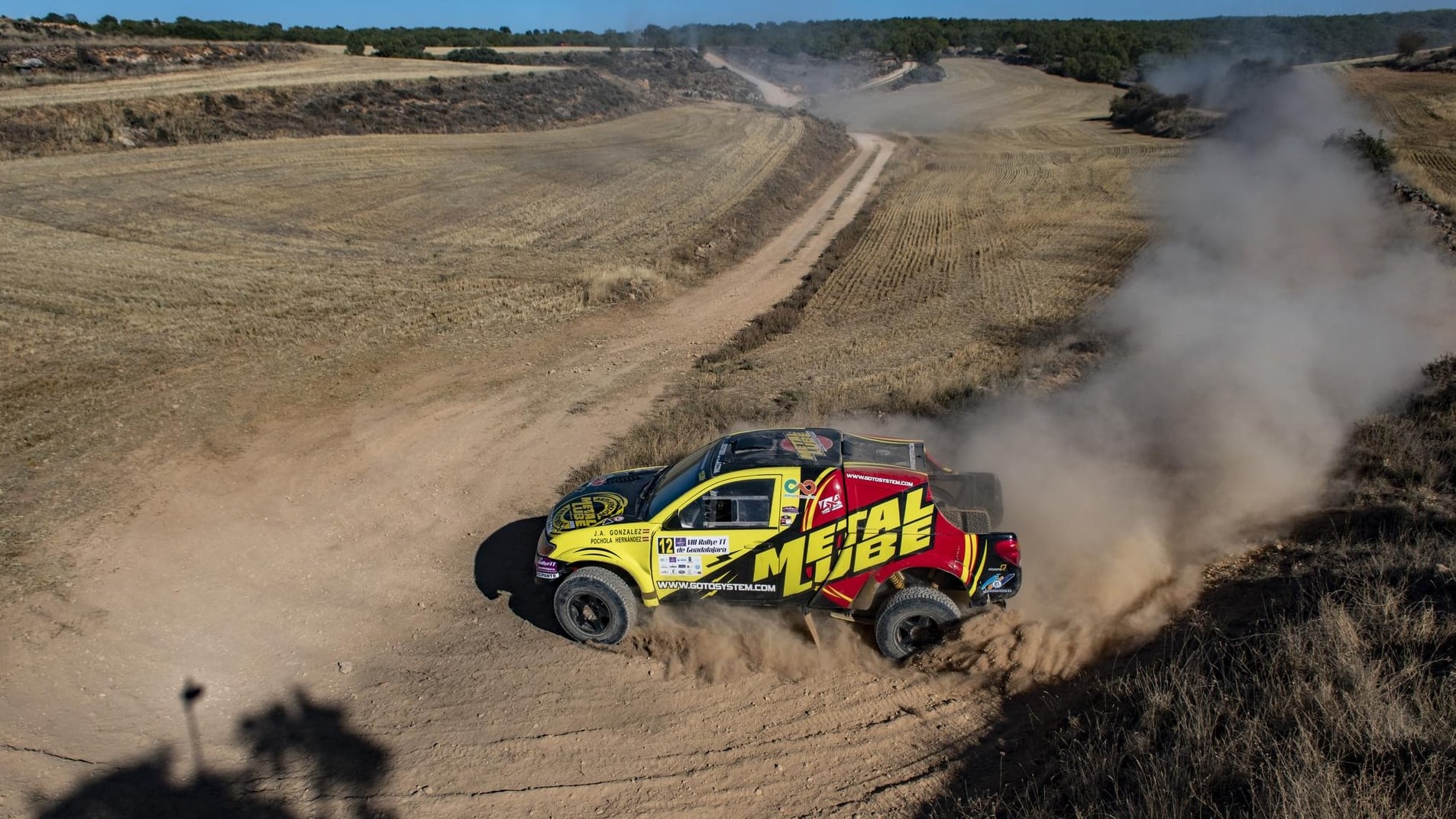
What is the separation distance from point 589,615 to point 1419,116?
143 feet

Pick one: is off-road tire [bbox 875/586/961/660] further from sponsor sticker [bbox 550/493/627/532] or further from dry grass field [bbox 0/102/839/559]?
dry grass field [bbox 0/102/839/559]

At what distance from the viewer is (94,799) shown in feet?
19.6

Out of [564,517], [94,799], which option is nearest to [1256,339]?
[564,517]

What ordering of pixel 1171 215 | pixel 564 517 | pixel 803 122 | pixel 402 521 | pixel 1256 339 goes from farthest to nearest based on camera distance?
pixel 803 122 < pixel 1171 215 < pixel 1256 339 < pixel 402 521 < pixel 564 517

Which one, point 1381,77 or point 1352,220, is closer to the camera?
point 1352,220

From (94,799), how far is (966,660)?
6.64 m

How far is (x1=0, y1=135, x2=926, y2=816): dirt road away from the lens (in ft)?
20.5

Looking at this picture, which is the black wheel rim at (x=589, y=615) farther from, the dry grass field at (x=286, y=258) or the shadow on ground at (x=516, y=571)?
the dry grass field at (x=286, y=258)

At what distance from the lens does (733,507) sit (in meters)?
7.13

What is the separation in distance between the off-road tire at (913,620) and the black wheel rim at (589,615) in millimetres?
2380

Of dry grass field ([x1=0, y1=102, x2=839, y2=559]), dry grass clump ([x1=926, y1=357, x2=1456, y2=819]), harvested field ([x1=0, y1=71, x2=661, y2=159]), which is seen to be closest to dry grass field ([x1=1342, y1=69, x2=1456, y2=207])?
dry grass field ([x1=0, y1=102, x2=839, y2=559])

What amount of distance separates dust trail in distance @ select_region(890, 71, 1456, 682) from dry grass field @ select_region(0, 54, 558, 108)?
35190 mm

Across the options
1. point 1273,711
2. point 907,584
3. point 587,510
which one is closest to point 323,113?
point 587,510

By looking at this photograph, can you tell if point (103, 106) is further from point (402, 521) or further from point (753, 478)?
point (753, 478)
